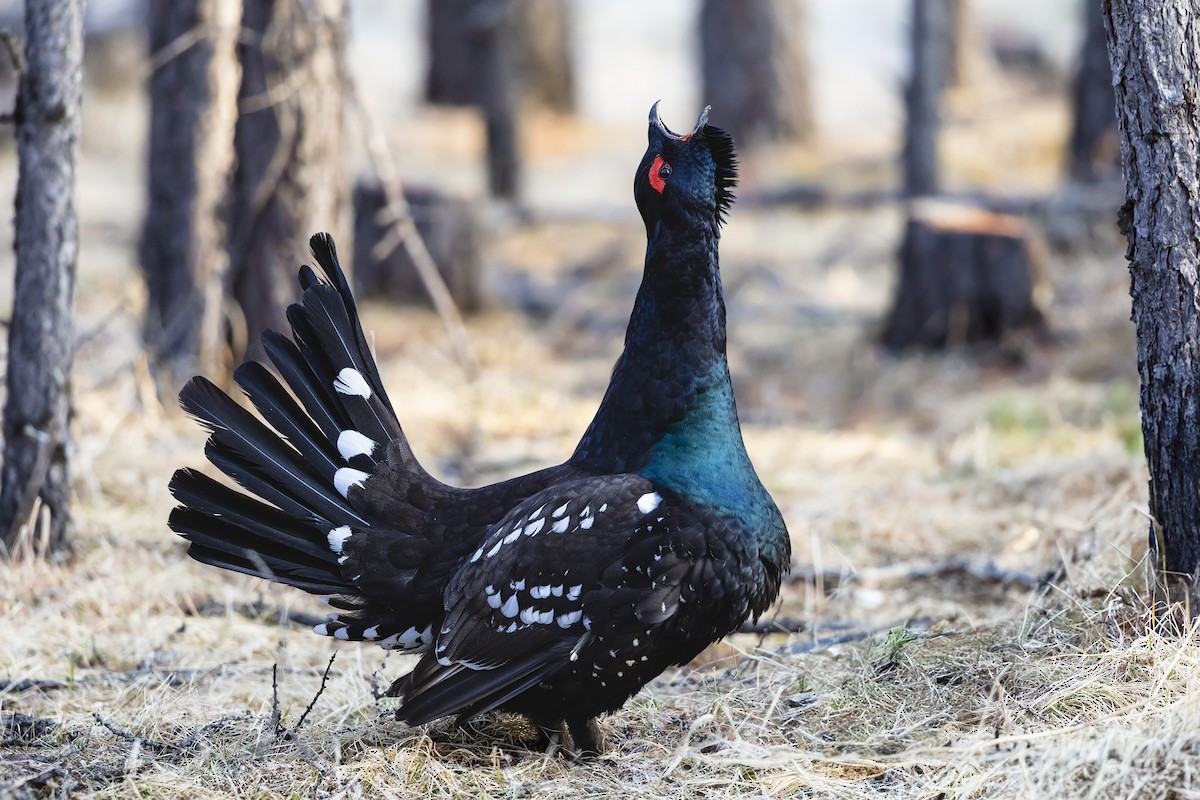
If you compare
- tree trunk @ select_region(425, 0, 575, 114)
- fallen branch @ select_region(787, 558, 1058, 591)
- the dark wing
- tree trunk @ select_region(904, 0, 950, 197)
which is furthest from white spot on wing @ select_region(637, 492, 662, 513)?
tree trunk @ select_region(425, 0, 575, 114)

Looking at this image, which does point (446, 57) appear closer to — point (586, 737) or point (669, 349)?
point (669, 349)

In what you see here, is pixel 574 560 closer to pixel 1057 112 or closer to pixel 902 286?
pixel 902 286

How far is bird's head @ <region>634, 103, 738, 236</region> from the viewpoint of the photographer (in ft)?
12.5

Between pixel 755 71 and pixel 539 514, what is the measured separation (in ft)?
47.2

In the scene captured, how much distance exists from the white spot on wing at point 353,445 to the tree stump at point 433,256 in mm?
7003

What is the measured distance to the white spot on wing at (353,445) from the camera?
399 cm

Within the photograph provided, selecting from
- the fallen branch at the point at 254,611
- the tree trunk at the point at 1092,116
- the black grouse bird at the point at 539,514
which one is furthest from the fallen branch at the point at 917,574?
the tree trunk at the point at 1092,116

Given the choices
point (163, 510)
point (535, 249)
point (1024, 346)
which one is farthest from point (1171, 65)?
point (535, 249)

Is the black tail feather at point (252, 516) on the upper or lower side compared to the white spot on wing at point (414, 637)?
upper

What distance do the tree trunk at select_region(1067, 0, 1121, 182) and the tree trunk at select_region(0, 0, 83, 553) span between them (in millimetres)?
10097

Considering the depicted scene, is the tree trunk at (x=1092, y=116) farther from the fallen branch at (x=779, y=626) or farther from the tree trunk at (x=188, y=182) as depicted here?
the fallen branch at (x=779, y=626)

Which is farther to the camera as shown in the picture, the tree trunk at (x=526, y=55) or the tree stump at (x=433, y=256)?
the tree trunk at (x=526, y=55)

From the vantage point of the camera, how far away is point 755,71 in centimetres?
1700

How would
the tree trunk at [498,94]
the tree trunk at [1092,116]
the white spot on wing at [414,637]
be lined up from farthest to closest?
the tree trunk at [498,94], the tree trunk at [1092,116], the white spot on wing at [414,637]
